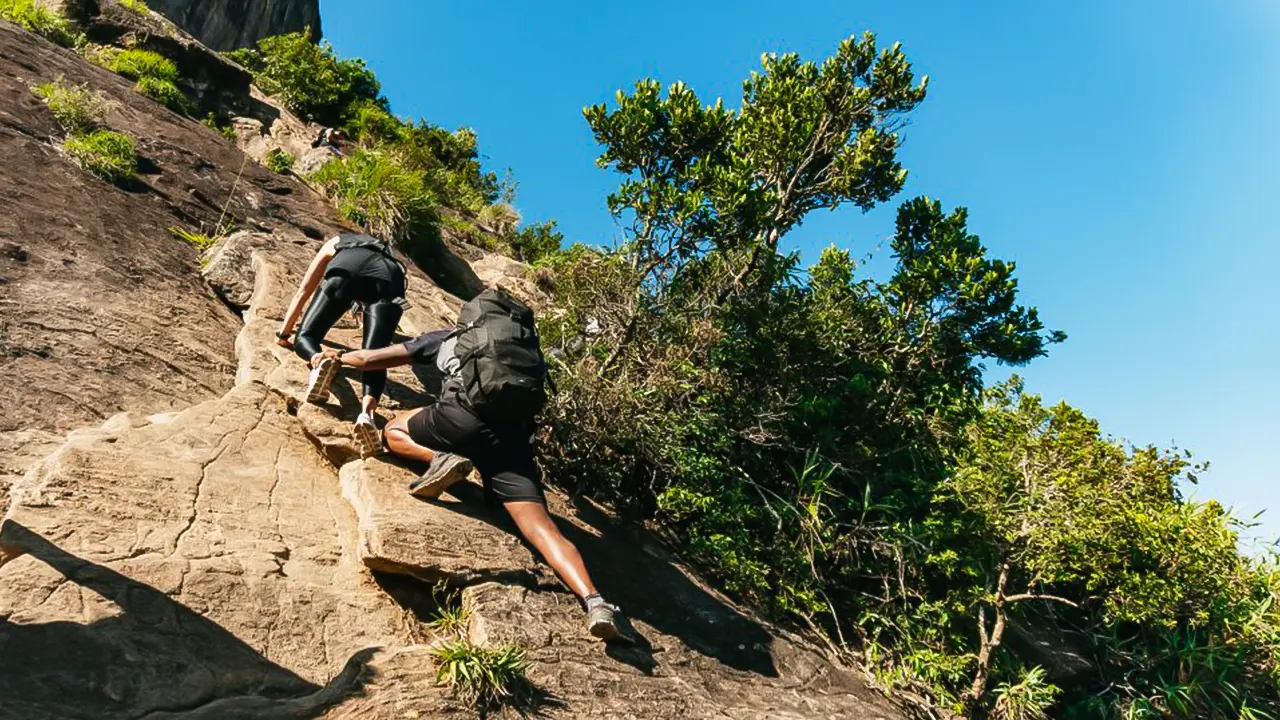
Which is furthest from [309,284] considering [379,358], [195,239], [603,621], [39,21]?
[39,21]

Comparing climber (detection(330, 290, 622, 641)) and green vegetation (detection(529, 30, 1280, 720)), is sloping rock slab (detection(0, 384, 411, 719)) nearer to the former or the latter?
climber (detection(330, 290, 622, 641))

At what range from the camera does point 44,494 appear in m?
4.40

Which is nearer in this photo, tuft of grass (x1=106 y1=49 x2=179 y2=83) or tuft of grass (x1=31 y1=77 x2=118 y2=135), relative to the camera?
tuft of grass (x1=31 y1=77 x2=118 y2=135)

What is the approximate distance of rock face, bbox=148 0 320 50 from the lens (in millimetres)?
31766

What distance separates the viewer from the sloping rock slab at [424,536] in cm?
496

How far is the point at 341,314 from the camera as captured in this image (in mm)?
6938

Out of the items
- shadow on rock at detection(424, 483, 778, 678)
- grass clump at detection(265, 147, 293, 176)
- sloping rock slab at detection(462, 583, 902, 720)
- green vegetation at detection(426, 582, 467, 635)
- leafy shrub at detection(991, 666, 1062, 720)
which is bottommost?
green vegetation at detection(426, 582, 467, 635)

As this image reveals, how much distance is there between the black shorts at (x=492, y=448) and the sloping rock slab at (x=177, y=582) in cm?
86

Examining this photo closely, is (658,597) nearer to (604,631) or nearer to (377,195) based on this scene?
(604,631)

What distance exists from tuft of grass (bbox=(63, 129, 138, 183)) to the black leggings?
3.82 m

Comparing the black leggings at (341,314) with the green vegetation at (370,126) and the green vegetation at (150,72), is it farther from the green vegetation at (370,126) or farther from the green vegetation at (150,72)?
the green vegetation at (150,72)

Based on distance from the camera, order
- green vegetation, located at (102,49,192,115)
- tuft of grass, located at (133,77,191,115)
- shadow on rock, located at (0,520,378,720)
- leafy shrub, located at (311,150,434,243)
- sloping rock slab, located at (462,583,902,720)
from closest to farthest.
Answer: shadow on rock, located at (0,520,378,720)
sloping rock slab, located at (462,583,902,720)
leafy shrub, located at (311,150,434,243)
tuft of grass, located at (133,77,191,115)
green vegetation, located at (102,49,192,115)

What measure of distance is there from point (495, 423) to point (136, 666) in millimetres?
2363

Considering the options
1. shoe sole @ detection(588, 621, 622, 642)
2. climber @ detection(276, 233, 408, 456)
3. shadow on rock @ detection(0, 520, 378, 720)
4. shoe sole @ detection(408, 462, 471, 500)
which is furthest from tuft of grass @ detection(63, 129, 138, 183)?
shoe sole @ detection(588, 621, 622, 642)
